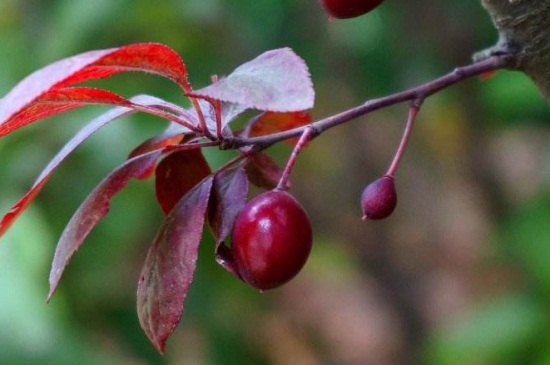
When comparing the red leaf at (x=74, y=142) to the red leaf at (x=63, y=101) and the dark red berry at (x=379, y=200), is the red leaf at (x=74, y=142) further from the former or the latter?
the dark red berry at (x=379, y=200)

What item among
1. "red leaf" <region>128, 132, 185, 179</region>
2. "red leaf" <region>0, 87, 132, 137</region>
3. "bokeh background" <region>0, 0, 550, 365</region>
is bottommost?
"bokeh background" <region>0, 0, 550, 365</region>

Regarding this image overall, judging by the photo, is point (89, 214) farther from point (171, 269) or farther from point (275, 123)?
point (275, 123)

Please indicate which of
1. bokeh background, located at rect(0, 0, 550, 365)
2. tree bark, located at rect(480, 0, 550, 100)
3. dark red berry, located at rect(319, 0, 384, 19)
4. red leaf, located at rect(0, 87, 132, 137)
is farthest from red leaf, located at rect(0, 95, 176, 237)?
bokeh background, located at rect(0, 0, 550, 365)

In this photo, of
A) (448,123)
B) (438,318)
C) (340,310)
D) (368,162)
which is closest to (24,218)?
(448,123)

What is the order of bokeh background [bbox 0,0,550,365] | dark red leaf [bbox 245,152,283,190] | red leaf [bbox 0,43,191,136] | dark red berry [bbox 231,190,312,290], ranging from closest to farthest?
red leaf [bbox 0,43,191,136] < dark red berry [bbox 231,190,312,290] < dark red leaf [bbox 245,152,283,190] < bokeh background [bbox 0,0,550,365]

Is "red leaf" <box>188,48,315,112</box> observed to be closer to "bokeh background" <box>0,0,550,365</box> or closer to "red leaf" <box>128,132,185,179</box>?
"red leaf" <box>128,132,185,179</box>
